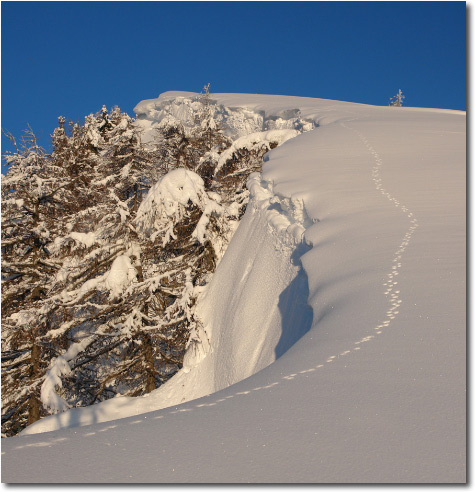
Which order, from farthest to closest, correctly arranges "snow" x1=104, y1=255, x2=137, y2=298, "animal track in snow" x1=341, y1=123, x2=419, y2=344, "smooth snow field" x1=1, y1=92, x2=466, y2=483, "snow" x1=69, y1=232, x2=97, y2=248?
1. "snow" x1=69, y1=232, x2=97, y2=248
2. "snow" x1=104, y1=255, x2=137, y2=298
3. "animal track in snow" x1=341, y1=123, x2=419, y2=344
4. "smooth snow field" x1=1, y1=92, x2=466, y2=483

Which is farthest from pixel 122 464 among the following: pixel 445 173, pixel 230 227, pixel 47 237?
pixel 47 237

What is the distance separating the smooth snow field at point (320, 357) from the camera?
6.40 ft

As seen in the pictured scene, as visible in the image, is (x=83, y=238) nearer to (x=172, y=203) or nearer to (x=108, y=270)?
(x=108, y=270)

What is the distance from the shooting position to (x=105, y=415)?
6.99 m

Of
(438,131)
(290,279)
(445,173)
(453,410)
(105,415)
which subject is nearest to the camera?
(453,410)

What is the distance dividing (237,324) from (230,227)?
386 cm

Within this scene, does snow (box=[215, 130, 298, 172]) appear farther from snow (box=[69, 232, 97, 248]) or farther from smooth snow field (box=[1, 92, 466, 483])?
snow (box=[69, 232, 97, 248])

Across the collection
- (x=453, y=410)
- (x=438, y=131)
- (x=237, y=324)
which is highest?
(x=438, y=131)

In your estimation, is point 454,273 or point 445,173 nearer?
point 454,273

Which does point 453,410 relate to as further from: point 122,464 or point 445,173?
point 445,173

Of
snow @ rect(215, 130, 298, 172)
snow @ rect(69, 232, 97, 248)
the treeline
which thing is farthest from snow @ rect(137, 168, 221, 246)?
snow @ rect(215, 130, 298, 172)

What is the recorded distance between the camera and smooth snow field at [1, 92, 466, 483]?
6.40ft

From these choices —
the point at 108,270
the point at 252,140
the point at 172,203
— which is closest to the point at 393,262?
the point at 172,203

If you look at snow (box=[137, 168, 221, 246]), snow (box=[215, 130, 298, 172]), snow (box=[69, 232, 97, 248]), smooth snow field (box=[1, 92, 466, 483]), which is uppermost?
snow (box=[215, 130, 298, 172])
